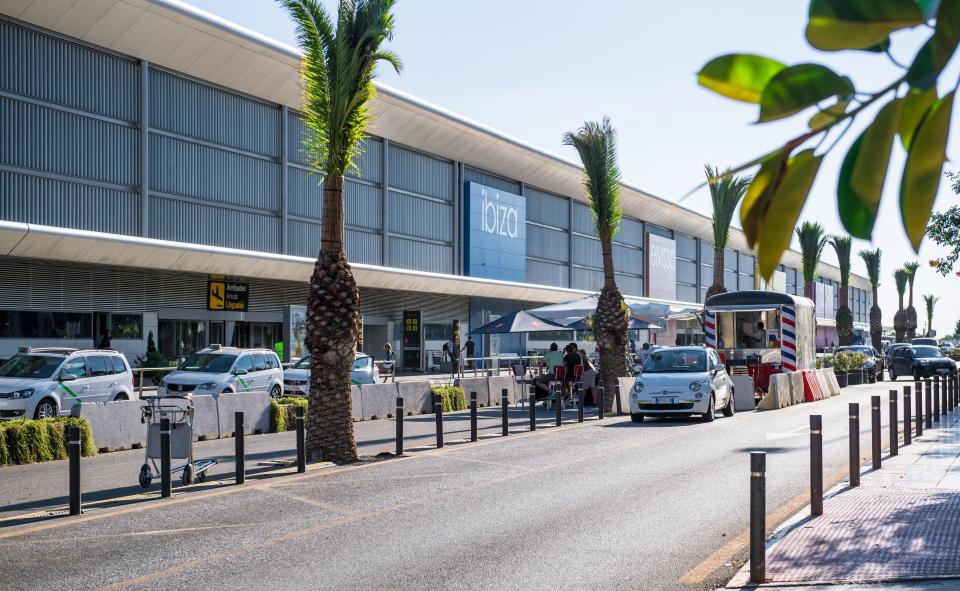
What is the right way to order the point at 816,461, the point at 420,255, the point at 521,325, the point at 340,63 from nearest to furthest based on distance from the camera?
the point at 816,461 < the point at 340,63 < the point at 521,325 < the point at 420,255

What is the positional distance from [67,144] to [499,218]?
28225 mm

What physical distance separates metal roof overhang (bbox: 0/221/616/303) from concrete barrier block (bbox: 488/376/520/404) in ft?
42.6

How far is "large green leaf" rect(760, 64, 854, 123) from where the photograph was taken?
4.51 ft

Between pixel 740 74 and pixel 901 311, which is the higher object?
pixel 901 311

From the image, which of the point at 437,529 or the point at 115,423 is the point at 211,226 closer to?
the point at 115,423

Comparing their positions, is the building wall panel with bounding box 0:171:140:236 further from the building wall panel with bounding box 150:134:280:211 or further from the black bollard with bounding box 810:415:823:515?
the black bollard with bounding box 810:415:823:515

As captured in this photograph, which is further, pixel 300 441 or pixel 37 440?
pixel 37 440

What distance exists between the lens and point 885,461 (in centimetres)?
1443

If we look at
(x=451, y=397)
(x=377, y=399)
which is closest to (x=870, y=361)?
(x=451, y=397)

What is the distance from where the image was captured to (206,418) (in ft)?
65.4

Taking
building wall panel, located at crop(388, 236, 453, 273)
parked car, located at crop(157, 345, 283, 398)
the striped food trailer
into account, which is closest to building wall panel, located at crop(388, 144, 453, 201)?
building wall panel, located at crop(388, 236, 453, 273)

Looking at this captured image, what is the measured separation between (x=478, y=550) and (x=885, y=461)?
8.04 meters

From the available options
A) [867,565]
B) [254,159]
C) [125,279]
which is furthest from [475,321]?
[867,565]

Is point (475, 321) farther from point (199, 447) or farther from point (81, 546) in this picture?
point (81, 546)
